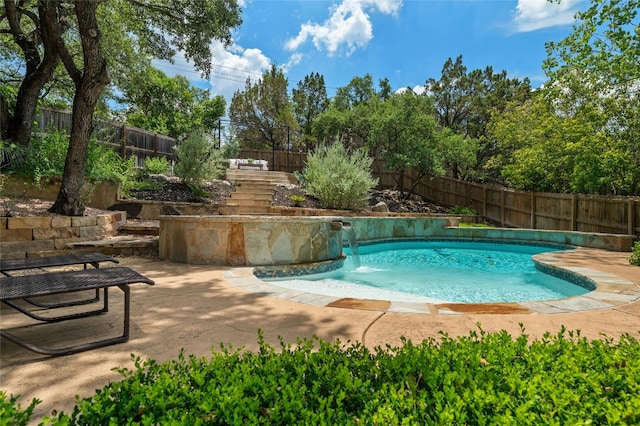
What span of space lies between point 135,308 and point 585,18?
10491 mm

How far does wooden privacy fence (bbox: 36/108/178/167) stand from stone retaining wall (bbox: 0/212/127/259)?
3.49 m

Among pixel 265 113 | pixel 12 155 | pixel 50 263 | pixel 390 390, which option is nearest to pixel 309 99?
pixel 265 113

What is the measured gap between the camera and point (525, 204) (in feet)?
44.5

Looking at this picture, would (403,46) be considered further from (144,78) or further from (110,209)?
(110,209)

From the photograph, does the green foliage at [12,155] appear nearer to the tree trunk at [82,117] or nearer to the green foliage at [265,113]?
the tree trunk at [82,117]

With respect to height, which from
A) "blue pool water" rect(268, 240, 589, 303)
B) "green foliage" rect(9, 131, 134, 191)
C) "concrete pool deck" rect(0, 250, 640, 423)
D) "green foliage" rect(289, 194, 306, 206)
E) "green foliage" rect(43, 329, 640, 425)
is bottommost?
"blue pool water" rect(268, 240, 589, 303)

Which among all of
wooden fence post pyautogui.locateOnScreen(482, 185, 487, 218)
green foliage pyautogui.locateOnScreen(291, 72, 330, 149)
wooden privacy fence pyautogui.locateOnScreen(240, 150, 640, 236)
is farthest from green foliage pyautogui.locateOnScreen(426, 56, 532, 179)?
green foliage pyautogui.locateOnScreen(291, 72, 330, 149)

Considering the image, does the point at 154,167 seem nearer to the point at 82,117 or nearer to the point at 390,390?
the point at 82,117

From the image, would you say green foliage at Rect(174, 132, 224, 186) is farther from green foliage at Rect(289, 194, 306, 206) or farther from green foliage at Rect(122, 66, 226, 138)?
green foliage at Rect(122, 66, 226, 138)

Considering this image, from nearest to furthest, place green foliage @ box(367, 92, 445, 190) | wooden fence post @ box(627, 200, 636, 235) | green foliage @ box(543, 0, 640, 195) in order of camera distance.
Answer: green foliage @ box(543, 0, 640, 195), wooden fence post @ box(627, 200, 636, 235), green foliage @ box(367, 92, 445, 190)

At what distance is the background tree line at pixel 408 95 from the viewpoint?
6.58m

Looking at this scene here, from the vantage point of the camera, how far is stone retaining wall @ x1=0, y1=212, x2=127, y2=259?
4797 millimetres

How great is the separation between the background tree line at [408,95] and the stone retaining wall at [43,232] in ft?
1.37

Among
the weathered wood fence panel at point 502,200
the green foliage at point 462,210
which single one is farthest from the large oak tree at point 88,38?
the green foliage at point 462,210
